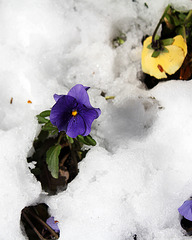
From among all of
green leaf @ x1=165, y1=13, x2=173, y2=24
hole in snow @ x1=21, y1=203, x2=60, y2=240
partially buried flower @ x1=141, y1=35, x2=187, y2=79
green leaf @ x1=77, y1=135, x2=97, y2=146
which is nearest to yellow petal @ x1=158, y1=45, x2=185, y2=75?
partially buried flower @ x1=141, y1=35, x2=187, y2=79

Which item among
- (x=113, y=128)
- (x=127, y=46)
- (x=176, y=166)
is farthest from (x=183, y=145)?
(x=127, y=46)

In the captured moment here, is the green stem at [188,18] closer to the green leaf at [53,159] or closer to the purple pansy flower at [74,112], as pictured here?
the purple pansy flower at [74,112]

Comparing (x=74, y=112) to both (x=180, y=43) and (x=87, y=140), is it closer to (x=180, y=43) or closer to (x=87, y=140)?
(x=87, y=140)

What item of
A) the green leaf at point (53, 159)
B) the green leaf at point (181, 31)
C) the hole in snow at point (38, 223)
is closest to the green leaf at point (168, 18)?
the green leaf at point (181, 31)

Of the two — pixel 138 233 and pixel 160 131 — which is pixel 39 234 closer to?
pixel 138 233

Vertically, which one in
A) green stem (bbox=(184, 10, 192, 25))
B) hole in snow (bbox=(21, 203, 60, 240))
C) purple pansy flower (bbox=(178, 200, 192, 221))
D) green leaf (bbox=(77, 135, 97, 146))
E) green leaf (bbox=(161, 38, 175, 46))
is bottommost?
hole in snow (bbox=(21, 203, 60, 240))

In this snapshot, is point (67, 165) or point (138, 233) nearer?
point (138, 233)

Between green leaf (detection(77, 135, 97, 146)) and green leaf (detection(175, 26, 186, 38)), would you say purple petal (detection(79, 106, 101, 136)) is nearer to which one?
green leaf (detection(77, 135, 97, 146))

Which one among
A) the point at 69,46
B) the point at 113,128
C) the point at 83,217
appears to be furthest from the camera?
the point at 69,46
